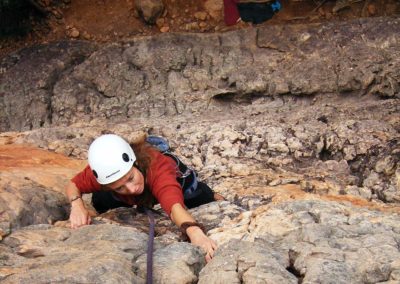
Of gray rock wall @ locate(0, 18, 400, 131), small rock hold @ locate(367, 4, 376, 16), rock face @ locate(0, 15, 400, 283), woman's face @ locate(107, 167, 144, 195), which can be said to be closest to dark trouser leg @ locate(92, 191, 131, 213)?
rock face @ locate(0, 15, 400, 283)

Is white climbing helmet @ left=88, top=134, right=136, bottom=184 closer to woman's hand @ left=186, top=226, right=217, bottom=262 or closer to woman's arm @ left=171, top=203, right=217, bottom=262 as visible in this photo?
woman's arm @ left=171, top=203, right=217, bottom=262

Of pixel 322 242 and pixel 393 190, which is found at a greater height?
pixel 322 242

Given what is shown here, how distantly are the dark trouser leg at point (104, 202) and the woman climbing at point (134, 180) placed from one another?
115mm

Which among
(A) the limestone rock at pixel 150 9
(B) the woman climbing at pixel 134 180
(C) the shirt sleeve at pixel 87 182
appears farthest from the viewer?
(A) the limestone rock at pixel 150 9

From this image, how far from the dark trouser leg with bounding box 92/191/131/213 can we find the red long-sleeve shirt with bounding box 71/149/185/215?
16cm

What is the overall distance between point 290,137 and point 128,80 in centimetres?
252

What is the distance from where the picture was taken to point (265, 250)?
359 cm

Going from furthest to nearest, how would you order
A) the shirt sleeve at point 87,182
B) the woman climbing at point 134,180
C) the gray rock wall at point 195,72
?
the gray rock wall at point 195,72
the shirt sleeve at point 87,182
the woman climbing at point 134,180

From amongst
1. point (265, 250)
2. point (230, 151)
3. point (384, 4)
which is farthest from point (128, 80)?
point (265, 250)

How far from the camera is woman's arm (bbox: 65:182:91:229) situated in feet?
13.8

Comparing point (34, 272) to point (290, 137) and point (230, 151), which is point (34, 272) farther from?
point (290, 137)

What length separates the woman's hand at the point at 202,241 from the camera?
12.2ft

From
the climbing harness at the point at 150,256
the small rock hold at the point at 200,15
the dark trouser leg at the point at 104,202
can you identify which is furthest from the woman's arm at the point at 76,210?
the small rock hold at the point at 200,15

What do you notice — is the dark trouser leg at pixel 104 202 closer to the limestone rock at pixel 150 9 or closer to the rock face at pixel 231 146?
the rock face at pixel 231 146
